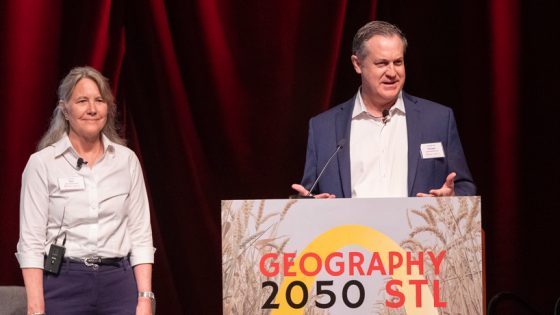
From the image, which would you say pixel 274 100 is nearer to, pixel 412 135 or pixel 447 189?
pixel 412 135

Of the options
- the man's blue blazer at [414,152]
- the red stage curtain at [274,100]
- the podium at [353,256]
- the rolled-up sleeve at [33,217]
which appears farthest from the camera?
the red stage curtain at [274,100]

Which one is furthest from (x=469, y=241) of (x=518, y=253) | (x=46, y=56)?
(x=46, y=56)

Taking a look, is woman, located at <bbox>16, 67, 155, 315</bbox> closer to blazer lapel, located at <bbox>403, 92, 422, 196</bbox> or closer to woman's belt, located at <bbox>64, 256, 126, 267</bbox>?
woman's belt, located at <bbox>64, 256, 126, 267</bbox>

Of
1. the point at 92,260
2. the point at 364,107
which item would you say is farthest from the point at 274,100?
the point at 92,260

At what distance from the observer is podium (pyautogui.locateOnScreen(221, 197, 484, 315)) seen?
8.16ft

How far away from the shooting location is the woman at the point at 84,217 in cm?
292

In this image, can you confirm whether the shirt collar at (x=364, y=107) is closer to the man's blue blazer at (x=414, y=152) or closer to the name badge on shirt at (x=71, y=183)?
the man's blue blazer at (x=414, y=152)

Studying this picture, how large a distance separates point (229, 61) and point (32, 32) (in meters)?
0.98

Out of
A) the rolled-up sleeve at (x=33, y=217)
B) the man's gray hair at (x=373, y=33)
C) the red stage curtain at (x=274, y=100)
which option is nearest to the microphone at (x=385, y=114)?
the man's gray hair at (x=373, y=33)

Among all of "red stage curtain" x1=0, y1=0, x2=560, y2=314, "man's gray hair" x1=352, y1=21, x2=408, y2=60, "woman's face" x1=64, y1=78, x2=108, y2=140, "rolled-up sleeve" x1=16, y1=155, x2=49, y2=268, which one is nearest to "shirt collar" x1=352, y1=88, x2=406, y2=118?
"man's gray hair" x1=352, y1=21, x2=408, y2=60

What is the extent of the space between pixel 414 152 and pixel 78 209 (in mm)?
1336

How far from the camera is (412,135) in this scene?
328 cm

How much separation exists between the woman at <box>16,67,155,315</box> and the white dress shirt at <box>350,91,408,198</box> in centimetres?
89

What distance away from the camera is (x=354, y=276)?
8.23ft
